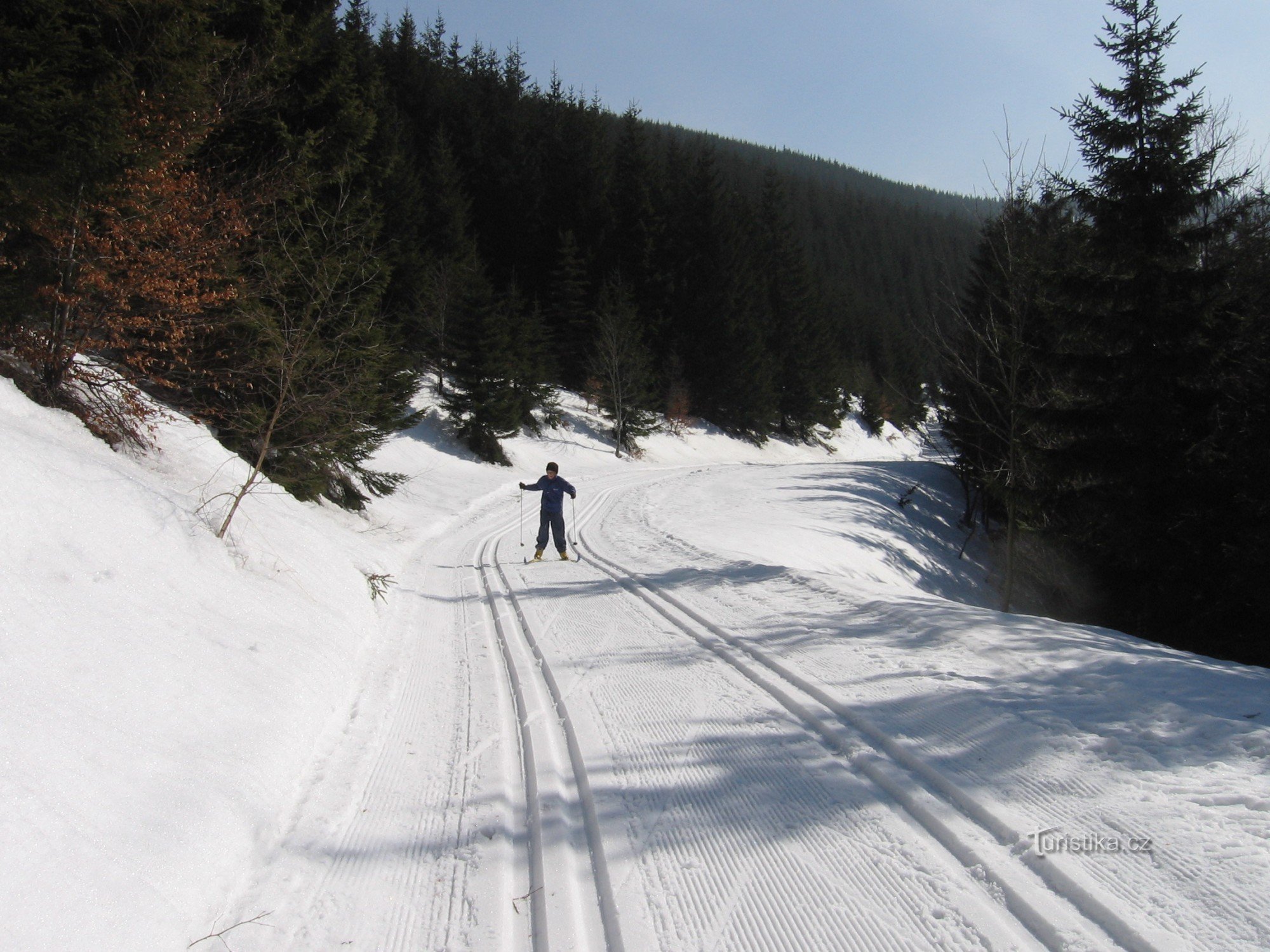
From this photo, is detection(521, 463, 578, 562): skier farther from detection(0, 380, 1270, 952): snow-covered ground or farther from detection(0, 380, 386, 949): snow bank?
detection(0, 380, 386, 949): snow bank

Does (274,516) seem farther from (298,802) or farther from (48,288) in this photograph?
(298,802)

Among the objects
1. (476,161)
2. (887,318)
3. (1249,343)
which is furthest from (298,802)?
(887,318)

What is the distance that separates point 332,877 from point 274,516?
5.56m

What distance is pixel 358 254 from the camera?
10891 millimetres

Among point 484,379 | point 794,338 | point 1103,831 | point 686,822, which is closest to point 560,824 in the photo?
point 686,822

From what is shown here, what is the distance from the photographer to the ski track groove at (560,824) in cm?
249

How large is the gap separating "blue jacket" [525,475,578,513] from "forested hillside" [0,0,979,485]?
2.94 metres

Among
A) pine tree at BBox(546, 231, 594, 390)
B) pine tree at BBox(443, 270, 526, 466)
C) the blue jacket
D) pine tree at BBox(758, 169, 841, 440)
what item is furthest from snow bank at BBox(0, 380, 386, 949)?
pine tree at BBox(758, 169, 841, 440)

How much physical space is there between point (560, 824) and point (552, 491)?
27.2ft

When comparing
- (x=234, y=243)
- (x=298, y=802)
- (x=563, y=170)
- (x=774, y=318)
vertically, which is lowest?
(x=298, y=802)

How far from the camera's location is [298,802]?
3.37 m

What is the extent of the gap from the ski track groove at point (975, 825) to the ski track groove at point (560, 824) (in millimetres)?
1426

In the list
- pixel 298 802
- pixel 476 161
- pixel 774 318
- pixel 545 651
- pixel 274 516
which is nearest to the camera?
pixel 298 802

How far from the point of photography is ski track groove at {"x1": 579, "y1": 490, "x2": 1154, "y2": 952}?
235 centimetres
